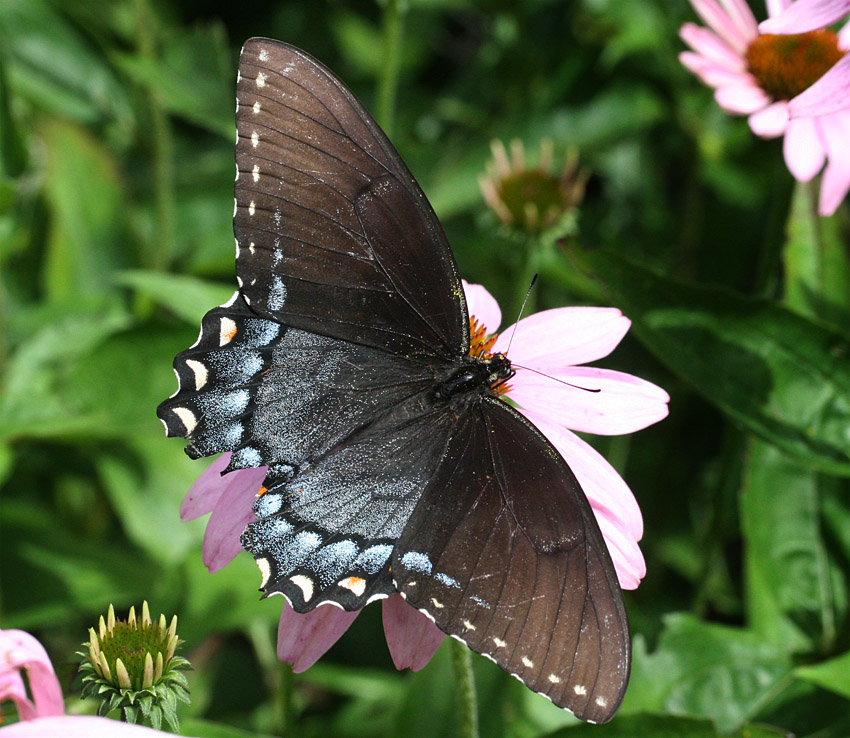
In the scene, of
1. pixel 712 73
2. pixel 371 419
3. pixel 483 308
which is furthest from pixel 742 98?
pixel 371 419

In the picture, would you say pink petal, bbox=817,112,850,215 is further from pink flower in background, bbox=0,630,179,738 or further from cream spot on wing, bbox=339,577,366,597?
pink flower in background, bbox=0,630,179,738

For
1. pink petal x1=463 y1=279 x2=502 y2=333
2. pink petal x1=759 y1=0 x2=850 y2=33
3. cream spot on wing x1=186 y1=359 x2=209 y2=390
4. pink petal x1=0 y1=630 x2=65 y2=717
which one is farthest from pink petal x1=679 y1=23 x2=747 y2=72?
pink petal x1=0 y1=630 x2=65 y2=717

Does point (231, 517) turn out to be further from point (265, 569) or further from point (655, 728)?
point (655, 728)

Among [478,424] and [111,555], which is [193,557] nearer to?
[111,555]

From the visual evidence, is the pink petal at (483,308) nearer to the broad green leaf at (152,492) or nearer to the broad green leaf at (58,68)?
the broad green leaf at (152,492)

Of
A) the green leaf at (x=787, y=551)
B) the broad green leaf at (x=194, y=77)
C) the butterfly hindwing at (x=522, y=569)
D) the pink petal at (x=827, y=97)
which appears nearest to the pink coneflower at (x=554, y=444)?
the butterfly hindwing at (x=522, y=569)

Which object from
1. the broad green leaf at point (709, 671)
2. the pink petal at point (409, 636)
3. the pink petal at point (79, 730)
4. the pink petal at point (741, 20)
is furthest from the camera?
the pink petal at point (741, 20)
